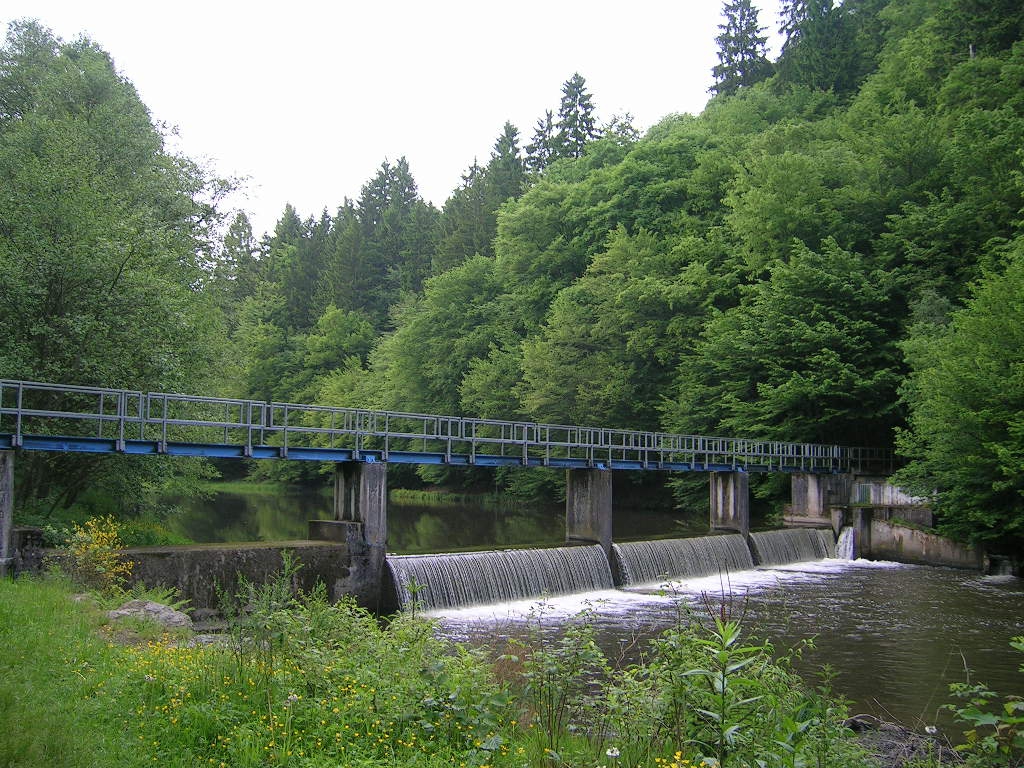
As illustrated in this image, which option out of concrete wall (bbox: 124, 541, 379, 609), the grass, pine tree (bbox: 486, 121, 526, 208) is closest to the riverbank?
the grass

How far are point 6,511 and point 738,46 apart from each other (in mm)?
78045

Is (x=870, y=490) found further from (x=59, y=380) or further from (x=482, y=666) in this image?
(x=482, y=666)

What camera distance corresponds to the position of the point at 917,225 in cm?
3819

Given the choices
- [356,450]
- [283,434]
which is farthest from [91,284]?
[283,434]

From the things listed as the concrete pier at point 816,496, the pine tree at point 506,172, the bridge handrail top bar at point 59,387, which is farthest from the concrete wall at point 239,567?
the pine tree at point 506,172

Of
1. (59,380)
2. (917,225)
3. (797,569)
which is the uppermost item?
(917,225)

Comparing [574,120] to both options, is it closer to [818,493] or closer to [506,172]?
[506,172]

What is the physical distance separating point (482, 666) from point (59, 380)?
16.1m

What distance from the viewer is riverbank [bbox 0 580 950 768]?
6398mm

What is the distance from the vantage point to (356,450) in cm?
2100

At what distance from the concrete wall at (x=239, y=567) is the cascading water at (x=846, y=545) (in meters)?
19.9

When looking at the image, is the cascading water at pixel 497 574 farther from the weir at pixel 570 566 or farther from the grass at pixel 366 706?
the grass at pixel 366 706

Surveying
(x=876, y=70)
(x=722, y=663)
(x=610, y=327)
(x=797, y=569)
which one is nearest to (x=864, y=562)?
(x=797, y=569)

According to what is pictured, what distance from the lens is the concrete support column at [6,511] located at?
15166mm
